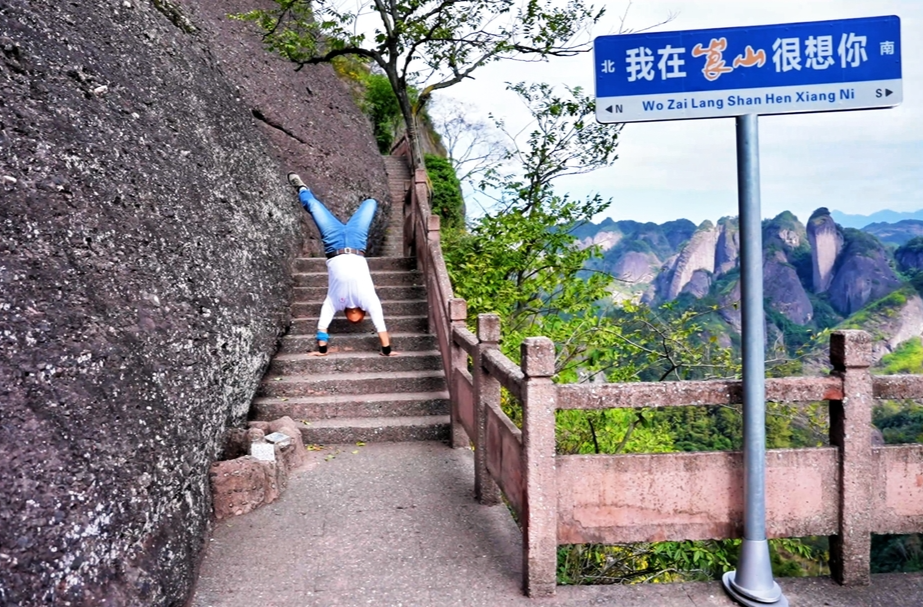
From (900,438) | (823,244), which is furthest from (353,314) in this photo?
(823,244)

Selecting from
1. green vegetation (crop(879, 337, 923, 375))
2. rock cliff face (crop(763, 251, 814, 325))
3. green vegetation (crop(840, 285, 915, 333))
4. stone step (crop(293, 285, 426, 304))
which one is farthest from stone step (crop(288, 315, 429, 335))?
rock cliff face (crop(763, 251, 814, 325))

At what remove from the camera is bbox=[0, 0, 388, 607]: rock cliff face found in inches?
103

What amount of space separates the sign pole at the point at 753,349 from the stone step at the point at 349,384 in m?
3.78

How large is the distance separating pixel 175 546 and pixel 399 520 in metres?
1.56

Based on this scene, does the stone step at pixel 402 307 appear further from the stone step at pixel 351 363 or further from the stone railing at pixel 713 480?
the stone railing at pixel 713 480

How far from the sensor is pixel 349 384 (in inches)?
255

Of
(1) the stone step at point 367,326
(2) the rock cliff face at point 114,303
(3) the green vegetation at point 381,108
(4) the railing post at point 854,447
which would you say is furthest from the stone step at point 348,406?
(3) the green vegetation at point 381,108

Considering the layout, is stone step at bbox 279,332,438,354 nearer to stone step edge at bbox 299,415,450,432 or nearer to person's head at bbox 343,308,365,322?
person's head at bbox 343,308,365,322

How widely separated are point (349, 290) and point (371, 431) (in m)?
1.61

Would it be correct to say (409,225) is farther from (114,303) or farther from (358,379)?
(114,303)

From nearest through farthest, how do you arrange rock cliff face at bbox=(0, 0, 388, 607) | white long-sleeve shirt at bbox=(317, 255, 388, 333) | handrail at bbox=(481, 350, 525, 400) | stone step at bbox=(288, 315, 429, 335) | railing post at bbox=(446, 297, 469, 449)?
1. rock cliff face at bbox=(0, 0, 388, 607)
2. handrail at bbox=(481, 350, 525, 400)
3. railing post at bbox=(446, 297, 469, 449)
4. white long-sleeve shirt at bbox=(317, 255, 388, 333)
5. stone step at bbox=(288, 315, 429, 335)

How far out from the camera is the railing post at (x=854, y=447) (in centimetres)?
333

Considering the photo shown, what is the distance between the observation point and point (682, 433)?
488 inches

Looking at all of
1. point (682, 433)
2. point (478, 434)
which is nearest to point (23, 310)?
point (478, 434)
